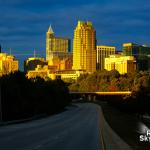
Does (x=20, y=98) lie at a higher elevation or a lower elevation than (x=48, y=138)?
higher

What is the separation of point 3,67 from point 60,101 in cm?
5464

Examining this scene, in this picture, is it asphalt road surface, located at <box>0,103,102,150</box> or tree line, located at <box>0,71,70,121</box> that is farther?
tree line, located at <box>0,71,70,121</box>

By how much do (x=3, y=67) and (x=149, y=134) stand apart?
15530cm

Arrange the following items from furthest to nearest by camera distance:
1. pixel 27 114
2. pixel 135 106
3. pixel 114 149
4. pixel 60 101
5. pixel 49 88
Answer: pixel 60 101
pixel 49 88
pixel 135 106
pixel 27 114
pixel 114 149

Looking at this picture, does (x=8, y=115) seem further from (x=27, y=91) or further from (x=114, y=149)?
(x=114, y=149)

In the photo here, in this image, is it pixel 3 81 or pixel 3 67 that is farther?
pixel 3 67

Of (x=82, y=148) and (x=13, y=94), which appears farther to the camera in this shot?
(x=13, y=94)

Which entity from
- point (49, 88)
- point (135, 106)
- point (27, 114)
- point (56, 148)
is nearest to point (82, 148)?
point (56, 148)

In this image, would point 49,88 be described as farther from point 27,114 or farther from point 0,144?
point 0,144

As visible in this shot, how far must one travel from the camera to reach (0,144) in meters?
28.3

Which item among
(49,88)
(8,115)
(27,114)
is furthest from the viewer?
(49,88)

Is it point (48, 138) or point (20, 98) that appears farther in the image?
point (20, 98)

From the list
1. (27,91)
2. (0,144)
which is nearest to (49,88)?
(27,91)

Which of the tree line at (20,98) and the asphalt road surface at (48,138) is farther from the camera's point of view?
the tree line at (20,98)
